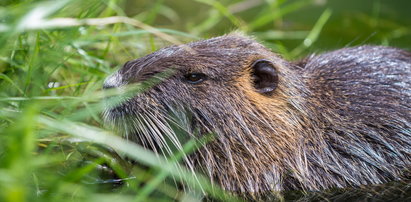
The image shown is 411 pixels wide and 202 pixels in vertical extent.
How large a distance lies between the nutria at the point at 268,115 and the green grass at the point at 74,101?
0.13m

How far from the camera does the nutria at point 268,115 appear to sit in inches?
132

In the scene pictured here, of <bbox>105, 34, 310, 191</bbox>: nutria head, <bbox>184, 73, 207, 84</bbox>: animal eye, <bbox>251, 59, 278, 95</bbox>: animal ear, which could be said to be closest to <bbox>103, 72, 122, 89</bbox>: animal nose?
<bbox>105, 34, 310, 191</bbox>: nutria head

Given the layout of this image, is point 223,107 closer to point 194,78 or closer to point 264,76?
point 194,78

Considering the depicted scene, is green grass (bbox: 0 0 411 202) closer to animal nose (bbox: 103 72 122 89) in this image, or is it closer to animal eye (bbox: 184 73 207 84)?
animal nose (bbox: 103 72 122 89)

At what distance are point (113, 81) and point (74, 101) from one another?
1.46ft

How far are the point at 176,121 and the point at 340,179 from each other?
0.99 m

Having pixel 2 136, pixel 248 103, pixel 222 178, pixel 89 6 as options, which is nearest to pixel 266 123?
pixel 248 103

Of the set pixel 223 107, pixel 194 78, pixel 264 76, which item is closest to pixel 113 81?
pixel 194 78

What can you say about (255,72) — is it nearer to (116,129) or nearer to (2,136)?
(116,129)

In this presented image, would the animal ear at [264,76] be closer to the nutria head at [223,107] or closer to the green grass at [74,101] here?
the nutria head at [223,107]

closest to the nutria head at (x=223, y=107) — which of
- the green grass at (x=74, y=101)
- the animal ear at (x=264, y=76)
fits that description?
the animal ear at (x=264, y=76)

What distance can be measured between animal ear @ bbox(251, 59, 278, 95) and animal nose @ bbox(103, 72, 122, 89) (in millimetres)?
726

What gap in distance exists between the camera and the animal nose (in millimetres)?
3296

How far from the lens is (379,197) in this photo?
135 inches
